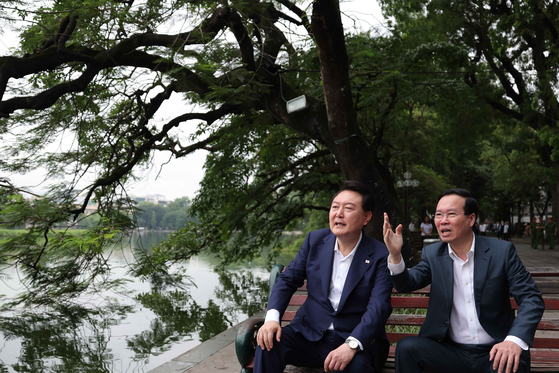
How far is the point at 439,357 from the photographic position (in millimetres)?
2904

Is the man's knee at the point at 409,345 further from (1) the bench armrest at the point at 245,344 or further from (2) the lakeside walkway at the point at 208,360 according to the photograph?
(2) the lakeside walkway at the point at 208,360

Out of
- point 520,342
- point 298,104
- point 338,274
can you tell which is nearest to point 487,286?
point 520,342

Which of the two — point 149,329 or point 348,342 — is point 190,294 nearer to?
point 149,329

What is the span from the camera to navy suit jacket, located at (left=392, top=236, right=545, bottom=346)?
9.48ft

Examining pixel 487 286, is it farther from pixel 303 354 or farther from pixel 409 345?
pixel 303 354

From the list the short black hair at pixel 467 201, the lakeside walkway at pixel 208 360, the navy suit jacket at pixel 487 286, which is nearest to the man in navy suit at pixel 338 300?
the navy suit jacket at pixel 487 286

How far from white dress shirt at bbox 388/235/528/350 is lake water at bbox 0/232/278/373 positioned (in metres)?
4.84

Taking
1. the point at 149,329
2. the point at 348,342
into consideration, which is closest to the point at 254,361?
the point at 348,342

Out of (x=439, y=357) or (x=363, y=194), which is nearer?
(x=439, y=357)

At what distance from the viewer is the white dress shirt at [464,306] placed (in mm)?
2945

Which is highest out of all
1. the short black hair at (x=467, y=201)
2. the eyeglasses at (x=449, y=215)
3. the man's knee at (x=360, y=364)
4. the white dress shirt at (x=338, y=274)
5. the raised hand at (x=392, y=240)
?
the short black hair at (x=467, y=201)

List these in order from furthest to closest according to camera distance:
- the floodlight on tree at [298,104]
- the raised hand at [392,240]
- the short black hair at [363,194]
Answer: the floodlight on tree at [298,104] < the short black hair at [363,194] < the raised hand at [392,240]

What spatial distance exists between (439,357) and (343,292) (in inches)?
26.1

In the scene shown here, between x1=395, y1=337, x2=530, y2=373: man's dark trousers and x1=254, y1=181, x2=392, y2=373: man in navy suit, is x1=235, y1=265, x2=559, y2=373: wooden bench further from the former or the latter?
x1=395, y1=337, x2=530, y2=373: man's dark trousers
